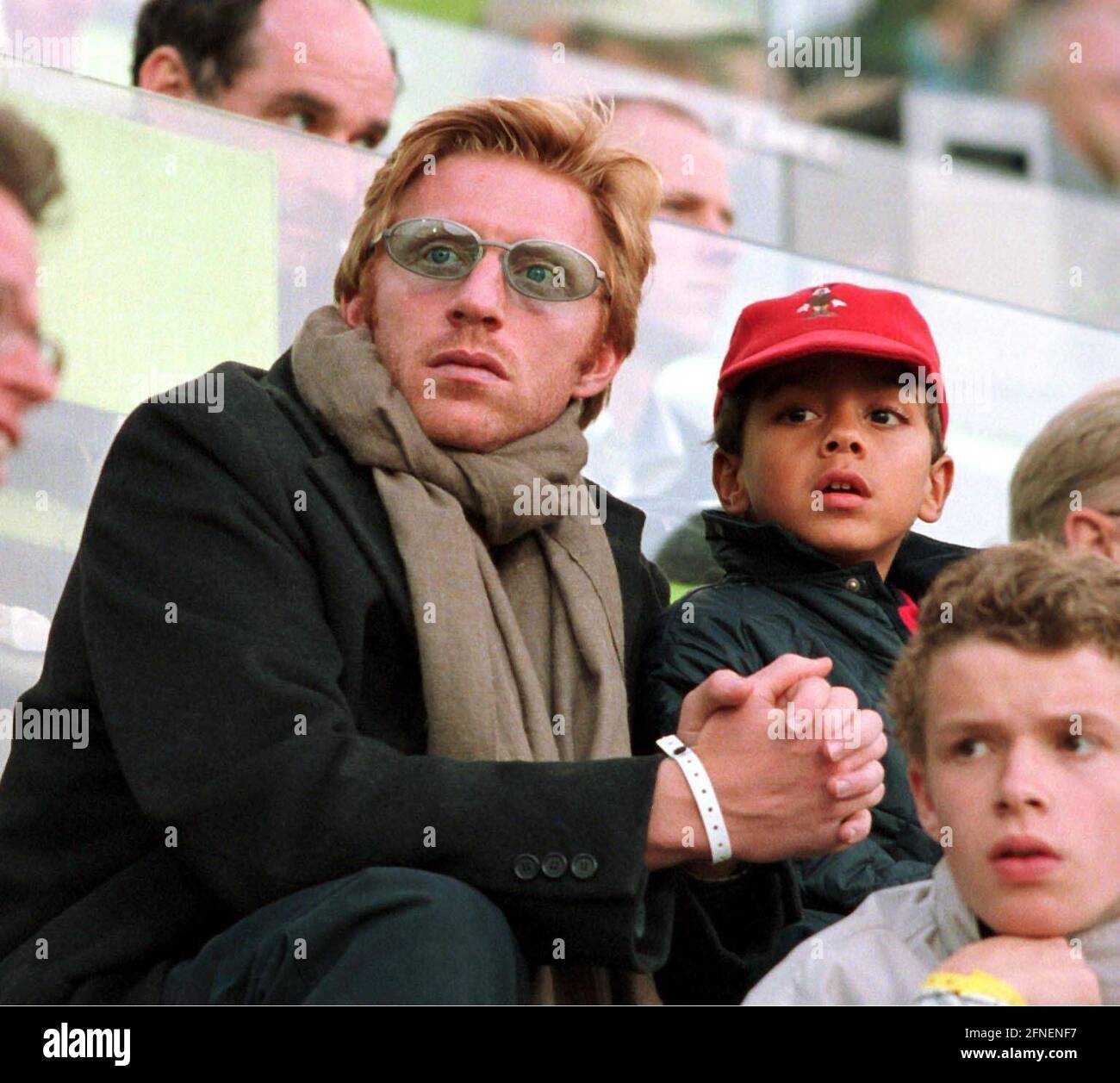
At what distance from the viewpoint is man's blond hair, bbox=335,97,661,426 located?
122 inches

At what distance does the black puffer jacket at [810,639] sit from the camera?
2.93 m

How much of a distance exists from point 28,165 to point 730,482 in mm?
1323

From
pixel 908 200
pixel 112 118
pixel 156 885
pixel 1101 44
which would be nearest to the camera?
pixel 156 885

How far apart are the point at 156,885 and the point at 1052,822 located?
40.7 inches

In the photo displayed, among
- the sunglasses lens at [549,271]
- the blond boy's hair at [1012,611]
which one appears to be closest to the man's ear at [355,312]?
the sunglasses lens at [549,271]

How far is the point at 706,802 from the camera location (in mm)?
2533

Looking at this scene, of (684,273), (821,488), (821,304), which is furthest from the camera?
(684,273)

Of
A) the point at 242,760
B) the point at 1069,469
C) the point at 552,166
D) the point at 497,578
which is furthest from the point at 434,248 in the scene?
the point at 1069,469

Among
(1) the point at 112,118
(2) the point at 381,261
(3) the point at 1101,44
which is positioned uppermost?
(3) the point at 1101,44

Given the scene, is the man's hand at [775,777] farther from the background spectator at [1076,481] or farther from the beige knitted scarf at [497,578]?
the background spectator at [1076,481]

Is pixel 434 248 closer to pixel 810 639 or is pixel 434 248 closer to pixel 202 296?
pixel 810 639

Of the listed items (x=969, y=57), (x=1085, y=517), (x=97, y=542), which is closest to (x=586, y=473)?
(x=1085, y=517)
